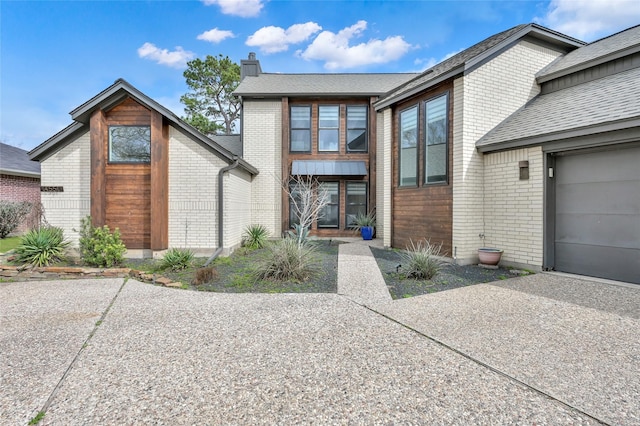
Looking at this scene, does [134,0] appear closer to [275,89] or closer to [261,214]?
[275,89]

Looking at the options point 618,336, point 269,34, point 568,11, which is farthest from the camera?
point 269,34

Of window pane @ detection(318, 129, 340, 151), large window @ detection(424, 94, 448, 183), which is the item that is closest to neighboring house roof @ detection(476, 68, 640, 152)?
large window @ detection(424, 94, 448, 183)

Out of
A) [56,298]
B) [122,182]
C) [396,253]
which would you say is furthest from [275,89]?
[56,298]

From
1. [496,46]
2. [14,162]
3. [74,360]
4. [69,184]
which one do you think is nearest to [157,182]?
[69,184]

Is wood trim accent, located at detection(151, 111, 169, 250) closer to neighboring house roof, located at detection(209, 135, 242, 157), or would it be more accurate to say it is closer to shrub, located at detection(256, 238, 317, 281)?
shrub, located at detection(256, 238, 317, 281)

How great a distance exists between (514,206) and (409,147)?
3.47 metres

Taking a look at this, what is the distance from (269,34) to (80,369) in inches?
828

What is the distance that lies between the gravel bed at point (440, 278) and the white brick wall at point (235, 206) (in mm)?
4418

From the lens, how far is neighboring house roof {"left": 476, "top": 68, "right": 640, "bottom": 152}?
5.73 m

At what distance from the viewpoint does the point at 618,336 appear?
3529 millimetres

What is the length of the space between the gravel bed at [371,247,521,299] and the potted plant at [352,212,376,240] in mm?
4594

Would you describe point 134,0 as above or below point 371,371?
above

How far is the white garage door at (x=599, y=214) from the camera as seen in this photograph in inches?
223

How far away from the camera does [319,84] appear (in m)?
14.4
